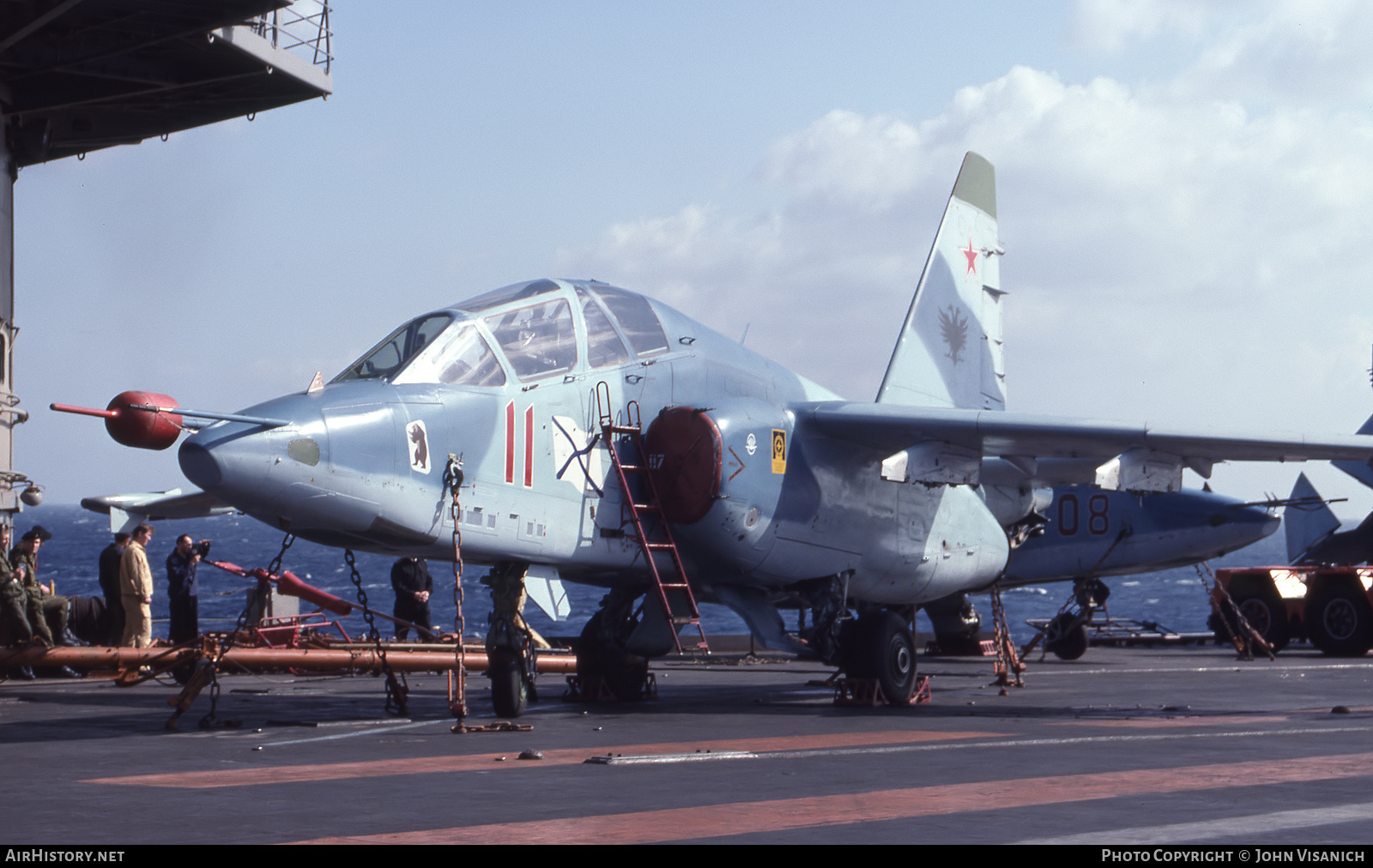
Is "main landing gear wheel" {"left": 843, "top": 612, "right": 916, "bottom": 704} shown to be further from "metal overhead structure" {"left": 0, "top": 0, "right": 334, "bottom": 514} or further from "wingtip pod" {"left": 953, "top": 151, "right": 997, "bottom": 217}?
"metal overhead structure" {"left": 0, "top": 0, "right": 334, "bottom": 514}

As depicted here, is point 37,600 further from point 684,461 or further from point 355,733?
point 684,461

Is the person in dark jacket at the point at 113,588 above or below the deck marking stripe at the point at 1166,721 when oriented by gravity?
above

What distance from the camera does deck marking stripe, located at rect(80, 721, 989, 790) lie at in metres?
7.93

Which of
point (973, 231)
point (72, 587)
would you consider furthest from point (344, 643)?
point (72, 587)

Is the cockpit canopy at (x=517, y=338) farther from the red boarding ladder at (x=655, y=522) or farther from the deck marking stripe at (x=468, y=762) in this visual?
the deck marking stripe at (x=468, y=762)

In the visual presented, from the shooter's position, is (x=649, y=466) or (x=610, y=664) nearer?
(x=649, y=466)

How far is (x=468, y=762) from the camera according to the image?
8906 millimetres

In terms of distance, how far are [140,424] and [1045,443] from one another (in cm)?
812

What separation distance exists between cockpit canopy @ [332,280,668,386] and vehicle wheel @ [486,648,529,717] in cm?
219

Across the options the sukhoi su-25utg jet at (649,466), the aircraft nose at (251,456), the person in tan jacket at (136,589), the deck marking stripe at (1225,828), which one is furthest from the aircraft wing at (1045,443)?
the person in tan jacket at (136,589)

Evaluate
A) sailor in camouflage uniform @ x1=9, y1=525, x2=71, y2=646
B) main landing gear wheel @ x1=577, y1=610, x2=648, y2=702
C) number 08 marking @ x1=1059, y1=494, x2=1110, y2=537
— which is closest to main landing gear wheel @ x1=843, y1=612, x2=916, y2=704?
main landing gear wheel @ x1=577, y1=610, x2=648, y2=702

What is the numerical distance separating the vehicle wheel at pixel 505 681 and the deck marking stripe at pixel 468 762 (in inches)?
34.2

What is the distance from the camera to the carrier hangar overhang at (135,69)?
21422mm

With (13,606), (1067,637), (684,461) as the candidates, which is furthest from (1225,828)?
(1067,637)
